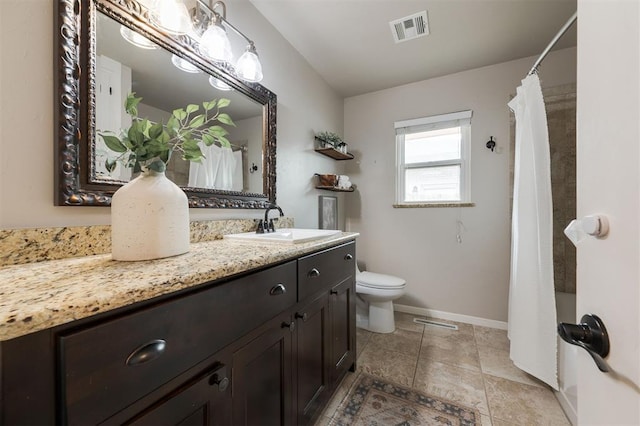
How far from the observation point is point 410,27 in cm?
176

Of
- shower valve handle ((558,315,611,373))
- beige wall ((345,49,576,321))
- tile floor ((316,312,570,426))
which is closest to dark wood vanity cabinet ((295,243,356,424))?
tile floor ((316,312,570,426))

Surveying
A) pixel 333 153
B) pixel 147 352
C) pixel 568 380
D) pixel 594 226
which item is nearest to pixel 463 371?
pixel 568 380

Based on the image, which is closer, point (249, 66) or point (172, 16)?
point (172, 16)

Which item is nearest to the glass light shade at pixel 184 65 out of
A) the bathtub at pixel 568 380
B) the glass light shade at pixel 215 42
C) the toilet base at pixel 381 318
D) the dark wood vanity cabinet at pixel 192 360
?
the glass light shade at pixel 215 42

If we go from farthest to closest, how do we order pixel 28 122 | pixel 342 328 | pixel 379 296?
pixel 379 296, pixel 342 328, pixel 28 122

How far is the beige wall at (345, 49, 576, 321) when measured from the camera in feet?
7.25

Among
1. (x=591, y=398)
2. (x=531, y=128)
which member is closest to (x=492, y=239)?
(x=531, y=128)

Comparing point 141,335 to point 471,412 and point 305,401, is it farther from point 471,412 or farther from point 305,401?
point 471,412

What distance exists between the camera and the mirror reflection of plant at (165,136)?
0.81 meters

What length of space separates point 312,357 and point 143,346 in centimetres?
82

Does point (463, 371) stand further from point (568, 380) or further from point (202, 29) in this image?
point (202, 29)

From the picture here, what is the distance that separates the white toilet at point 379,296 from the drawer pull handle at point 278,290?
1.36 meters

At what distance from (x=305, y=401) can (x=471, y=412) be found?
3.08ft

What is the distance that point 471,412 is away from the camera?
1.32 m
